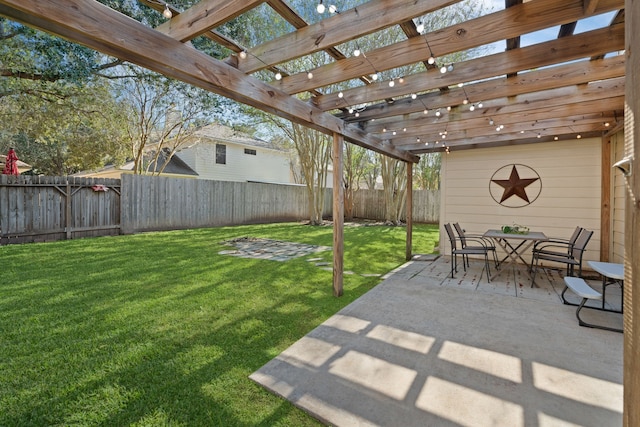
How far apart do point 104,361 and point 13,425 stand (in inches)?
24.3

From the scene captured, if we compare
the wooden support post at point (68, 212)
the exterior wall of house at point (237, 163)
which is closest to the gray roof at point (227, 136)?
the exterior wall of house at point (237, 163)

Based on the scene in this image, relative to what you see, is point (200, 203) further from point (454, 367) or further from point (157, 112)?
point (454, 367)

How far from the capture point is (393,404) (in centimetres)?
181

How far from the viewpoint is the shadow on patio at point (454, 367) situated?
69.0 inches

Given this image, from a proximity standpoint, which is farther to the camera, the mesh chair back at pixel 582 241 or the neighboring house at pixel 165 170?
the neighboring house at pixel 165 170

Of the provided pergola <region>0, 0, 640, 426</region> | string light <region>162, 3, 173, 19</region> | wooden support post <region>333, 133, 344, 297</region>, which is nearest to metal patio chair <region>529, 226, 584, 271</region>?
pergola <region>0, 0, 640, 426</region>

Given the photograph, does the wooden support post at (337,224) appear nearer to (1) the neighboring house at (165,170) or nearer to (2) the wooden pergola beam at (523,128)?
(2) the wooden pergola beam at (523,128)

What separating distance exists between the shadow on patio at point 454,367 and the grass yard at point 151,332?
0.73 feet

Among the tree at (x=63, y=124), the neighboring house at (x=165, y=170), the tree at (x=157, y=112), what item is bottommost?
the neighboring house at (x=165, y=170)

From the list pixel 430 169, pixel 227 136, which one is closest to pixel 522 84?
pixel 430 169

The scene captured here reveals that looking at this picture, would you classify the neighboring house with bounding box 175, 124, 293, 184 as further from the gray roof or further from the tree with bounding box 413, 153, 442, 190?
the tree with bounding box 413, 153, 442, 190

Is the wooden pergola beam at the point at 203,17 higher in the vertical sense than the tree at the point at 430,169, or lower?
lower

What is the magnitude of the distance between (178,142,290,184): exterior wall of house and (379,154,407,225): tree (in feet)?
24.0

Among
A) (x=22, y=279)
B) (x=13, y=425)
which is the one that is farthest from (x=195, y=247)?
(x=13, y=425)
